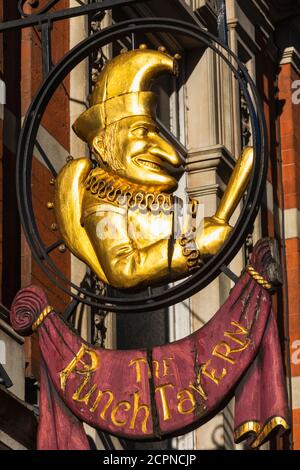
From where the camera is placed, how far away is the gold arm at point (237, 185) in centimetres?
1069

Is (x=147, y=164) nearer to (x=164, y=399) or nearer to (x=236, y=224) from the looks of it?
(x=236, y=224)

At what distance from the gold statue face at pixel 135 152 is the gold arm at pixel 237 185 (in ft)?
1.41

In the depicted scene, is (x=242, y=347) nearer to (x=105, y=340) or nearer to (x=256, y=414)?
(x=256, y=414)

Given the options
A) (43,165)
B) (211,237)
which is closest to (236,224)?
(211,237)

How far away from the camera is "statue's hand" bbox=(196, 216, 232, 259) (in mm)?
10516

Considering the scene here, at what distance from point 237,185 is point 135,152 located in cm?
76

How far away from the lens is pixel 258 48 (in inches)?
794

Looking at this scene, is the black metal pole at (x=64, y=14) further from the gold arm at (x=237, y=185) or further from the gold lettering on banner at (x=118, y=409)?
the gold lettering on banner at (x=118, y=409)

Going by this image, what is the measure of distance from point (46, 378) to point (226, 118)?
28.3 ft

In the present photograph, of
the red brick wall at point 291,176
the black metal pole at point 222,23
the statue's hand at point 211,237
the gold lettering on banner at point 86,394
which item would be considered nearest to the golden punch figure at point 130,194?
the statue's hand at point 211,237

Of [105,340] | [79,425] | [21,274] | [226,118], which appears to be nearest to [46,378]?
[79,425]

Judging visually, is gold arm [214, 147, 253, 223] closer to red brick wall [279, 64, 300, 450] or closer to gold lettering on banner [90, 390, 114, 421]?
gold lettering on banner [90, 390, 114, 421]

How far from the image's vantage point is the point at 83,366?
10.2 meters

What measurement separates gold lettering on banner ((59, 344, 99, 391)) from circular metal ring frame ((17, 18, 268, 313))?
28 cm
